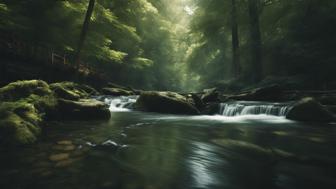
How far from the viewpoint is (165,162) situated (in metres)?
3.58

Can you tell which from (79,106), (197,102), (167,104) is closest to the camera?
(79,106)

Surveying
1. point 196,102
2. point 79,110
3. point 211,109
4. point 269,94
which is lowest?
point 79,110

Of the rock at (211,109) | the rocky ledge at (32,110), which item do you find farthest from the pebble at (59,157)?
the rock at (211,109)

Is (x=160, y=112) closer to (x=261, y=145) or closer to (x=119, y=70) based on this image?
(x=261, y=145)

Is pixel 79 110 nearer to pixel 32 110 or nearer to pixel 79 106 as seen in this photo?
pixel 79 106

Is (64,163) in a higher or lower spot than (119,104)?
lower

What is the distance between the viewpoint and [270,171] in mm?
3207

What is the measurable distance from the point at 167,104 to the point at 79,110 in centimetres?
480

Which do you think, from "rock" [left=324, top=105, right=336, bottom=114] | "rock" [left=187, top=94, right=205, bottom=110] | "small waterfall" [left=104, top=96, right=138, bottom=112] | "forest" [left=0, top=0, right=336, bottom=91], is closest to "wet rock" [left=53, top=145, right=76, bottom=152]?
"rock" [left=187, top=94, right=205, bottom=110]

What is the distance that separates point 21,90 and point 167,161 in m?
4.80

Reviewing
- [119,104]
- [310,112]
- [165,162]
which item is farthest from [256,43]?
[165,162]

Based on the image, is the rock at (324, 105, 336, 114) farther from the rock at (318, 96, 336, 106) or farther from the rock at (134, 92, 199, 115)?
the rock at (134, 92, 199, 115)

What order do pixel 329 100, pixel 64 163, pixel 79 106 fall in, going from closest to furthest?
pixel 64 163, pixel 79 106, pixel 329 100

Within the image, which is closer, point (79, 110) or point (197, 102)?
point (79, 110)
